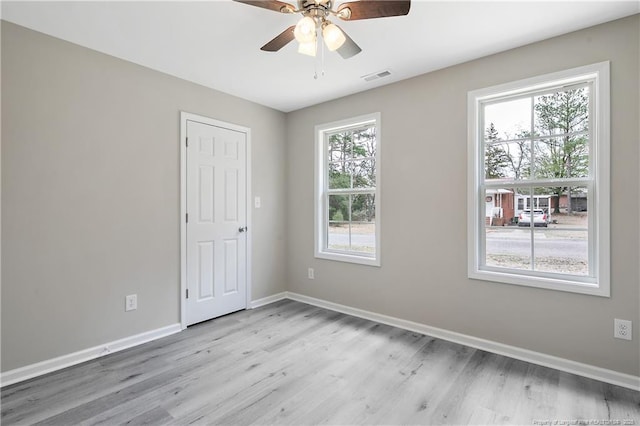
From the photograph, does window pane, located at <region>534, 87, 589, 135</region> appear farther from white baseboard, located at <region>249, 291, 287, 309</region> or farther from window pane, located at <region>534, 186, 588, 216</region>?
white baseboard, located at <region>249, 291, 287, 309</region>

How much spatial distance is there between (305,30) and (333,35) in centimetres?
18

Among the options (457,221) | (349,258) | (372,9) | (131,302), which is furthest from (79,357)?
(457,221)

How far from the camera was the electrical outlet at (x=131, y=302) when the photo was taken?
2773 millimetres

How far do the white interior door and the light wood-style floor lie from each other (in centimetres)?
61

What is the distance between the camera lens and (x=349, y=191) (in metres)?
3.77

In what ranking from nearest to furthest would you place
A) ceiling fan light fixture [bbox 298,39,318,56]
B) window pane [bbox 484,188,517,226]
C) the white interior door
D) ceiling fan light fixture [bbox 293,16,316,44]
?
ceiling fan light fixture [bbox 293,16,316,44] < ceiling fan light fixture [bbox 298,39,318,56] < window pane [bbox 484,188,517,226] < the white interior door

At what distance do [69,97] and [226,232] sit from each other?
1808 millimetres

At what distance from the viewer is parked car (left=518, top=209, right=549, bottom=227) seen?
8.32 feet

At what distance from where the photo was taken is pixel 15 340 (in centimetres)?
222

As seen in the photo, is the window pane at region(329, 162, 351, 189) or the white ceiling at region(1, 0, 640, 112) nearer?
the white ceiling at region(1, 0, 640, 112)

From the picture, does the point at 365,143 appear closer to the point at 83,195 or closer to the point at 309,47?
the point at 309,47

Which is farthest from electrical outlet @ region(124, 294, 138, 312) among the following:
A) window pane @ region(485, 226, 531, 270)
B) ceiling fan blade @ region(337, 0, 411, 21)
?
window pane @ region(485, 226, 531, 270)

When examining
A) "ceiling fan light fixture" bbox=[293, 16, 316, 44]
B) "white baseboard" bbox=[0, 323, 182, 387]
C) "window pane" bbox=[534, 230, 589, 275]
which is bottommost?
"white baseboard" bbox=[0, 323, 182, 387]

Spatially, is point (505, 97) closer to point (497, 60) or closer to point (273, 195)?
point (497, 60)
